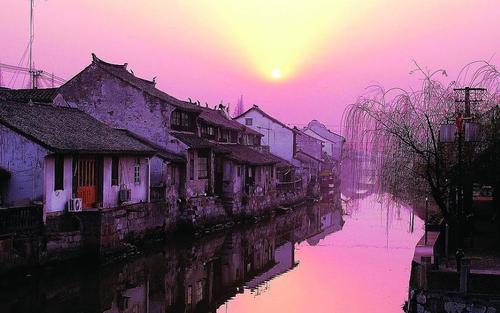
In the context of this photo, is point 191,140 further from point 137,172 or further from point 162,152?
point 137,172

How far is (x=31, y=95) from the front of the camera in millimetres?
31391

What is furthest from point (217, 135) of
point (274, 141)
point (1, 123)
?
point (1, 123)

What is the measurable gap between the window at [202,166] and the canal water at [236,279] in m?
4.22

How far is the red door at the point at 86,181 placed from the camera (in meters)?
24.2

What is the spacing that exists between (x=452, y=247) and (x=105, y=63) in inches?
939

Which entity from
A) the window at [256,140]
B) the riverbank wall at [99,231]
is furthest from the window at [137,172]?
the window at [256,140]

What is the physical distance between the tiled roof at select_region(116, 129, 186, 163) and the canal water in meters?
4.55

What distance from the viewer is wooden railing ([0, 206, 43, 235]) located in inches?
756

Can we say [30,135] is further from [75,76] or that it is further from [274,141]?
[274,141]

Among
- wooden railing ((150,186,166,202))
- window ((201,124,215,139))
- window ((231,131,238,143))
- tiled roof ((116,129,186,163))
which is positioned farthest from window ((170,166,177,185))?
window ((231,131,238,143))

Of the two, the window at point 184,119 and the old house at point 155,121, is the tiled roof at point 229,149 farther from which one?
the window at point 184,119

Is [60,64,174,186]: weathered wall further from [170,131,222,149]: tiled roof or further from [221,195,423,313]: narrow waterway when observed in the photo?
[221,195,423,313]: narrow waterway

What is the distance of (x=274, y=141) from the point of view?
6500 cm

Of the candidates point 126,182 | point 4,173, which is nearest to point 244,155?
point 126,182
